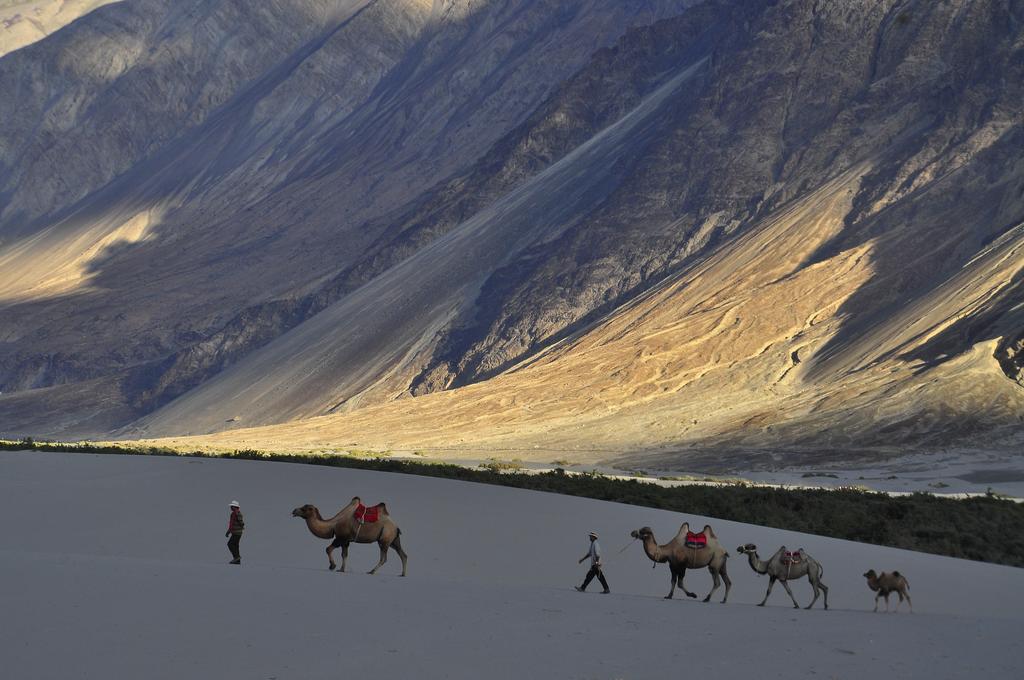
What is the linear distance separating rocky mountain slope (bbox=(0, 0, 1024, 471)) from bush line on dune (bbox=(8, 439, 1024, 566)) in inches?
1161

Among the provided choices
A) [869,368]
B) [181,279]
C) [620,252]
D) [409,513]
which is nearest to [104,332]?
[181,279]

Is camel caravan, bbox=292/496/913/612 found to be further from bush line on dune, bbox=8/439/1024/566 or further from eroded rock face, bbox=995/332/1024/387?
eroded rock face, bbox=995/332/1024/387

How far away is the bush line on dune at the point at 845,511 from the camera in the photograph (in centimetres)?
2528

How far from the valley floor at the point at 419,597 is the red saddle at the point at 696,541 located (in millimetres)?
670

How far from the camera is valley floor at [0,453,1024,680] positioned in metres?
10.7

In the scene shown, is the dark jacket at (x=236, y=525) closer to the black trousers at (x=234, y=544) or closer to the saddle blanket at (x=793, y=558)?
the black trousers at (x=234, y=544)

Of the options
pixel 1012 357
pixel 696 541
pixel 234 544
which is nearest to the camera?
pixel 696 541

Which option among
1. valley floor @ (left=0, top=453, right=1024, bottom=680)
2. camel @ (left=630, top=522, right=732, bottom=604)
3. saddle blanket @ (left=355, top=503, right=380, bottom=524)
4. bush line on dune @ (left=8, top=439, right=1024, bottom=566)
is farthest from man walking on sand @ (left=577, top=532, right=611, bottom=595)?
bush line on dune @ (left=8, top=439, right=1024, bottom=566)

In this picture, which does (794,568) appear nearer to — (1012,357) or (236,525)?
(236,525)

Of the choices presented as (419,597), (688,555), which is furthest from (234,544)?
(688,555)

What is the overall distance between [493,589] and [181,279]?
524 ft

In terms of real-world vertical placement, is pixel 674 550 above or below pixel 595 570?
below

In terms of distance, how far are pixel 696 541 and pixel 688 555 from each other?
19 centimetres

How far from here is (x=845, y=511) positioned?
94.1 feet
